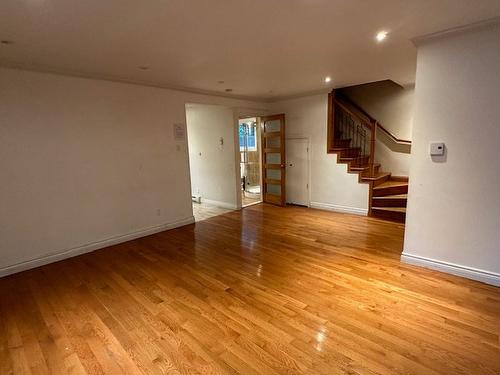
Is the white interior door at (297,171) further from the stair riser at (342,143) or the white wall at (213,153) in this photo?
the white wall at (213,153)

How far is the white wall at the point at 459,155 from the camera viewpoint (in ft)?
8.08

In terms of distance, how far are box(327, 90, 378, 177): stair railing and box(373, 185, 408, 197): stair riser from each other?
1.13ft

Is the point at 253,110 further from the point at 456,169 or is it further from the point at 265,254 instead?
the point at 456,169

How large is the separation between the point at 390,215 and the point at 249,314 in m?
3.61

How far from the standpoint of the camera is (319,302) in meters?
2.41

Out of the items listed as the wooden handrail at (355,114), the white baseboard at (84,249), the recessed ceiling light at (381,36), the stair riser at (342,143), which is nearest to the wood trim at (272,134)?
the stair riser at (342,143)

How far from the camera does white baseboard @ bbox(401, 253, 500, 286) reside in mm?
2619

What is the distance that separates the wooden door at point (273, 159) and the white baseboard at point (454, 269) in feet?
11.0

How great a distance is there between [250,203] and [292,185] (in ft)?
3.67

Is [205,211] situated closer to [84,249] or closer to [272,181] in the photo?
[272,181]

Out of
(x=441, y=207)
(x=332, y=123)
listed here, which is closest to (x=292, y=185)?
(x=332, y=123)

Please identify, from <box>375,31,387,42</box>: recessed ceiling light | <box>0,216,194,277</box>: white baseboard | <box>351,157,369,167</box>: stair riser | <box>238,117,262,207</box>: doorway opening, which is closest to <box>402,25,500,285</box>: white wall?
<box>375,31,387,42</box>: recessed ceiling light

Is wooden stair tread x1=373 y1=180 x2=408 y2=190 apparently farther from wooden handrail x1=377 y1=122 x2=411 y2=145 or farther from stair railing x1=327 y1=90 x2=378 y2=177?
wooden handrail x1=377 y1=122 x2=411 y2=145

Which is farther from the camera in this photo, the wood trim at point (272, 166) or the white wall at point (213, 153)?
the wood trim at point (272, 166)
